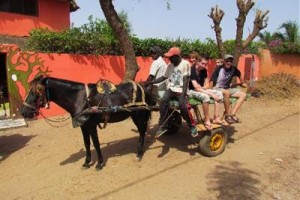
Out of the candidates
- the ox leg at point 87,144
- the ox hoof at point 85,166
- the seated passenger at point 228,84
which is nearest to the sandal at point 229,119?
the seated passenger at point 228,84

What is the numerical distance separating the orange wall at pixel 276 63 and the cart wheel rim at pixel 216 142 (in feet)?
43.7

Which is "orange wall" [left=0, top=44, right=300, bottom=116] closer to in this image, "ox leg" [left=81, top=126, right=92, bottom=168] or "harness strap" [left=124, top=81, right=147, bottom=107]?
"ox leg" [left=81, top=126, right=92, bottom=168]

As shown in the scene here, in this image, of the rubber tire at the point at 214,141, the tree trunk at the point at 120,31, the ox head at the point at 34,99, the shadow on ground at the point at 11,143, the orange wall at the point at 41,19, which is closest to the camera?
the ox head at the point at 34,99

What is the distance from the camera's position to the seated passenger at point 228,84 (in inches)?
278

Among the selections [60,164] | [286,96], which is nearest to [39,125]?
[60,164]

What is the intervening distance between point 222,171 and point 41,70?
22.4 ft

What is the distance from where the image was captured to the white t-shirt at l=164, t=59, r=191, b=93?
642 centimetres

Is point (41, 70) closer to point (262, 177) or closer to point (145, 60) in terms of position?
point (145, 60)

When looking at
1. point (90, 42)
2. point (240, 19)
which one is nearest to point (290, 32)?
point (240, 19)

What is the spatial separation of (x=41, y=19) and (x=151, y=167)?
47.0 feet

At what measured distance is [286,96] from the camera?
15.2m

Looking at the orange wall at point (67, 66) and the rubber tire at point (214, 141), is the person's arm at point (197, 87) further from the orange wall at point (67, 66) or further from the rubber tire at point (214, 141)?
Answer: the orange wall at point (67, 66)

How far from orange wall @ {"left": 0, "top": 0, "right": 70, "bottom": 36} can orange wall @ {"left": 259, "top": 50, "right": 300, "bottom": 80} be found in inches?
446

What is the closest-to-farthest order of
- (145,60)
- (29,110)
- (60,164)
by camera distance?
(29,110), (60,164), (145,60)
